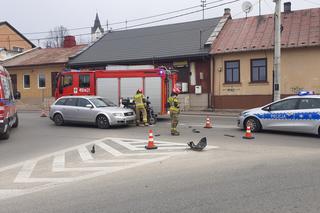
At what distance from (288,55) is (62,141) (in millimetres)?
17783

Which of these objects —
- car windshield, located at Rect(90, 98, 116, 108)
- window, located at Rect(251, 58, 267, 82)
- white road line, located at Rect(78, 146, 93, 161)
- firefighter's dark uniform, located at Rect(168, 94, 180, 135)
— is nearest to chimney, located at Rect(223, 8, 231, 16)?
window, located at Rect(251, 58, 267, 82)

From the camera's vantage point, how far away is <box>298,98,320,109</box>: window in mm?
13406

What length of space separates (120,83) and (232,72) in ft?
35.2

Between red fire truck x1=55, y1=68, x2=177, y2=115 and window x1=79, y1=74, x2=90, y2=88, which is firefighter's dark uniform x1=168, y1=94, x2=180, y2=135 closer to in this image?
red fire truck x1=55, y1=68, x2=177, y2=115

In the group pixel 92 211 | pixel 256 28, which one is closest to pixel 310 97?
pixel 92 211

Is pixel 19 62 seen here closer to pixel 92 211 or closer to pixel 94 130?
pixel 94 130

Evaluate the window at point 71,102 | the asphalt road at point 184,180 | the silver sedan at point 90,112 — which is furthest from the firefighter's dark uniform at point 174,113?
the window at point 71,102

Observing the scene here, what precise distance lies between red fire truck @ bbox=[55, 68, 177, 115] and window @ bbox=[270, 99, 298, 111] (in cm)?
630

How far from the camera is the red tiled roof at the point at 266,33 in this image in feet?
83.5

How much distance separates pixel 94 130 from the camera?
53.1 feet

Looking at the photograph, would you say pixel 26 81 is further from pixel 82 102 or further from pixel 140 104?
pixel 140 104

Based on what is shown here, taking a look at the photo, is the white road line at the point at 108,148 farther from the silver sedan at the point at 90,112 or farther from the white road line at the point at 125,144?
the silver sedan at the point at 90,112

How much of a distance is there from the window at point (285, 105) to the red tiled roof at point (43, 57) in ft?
81.3

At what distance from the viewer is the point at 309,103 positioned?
13.6m
